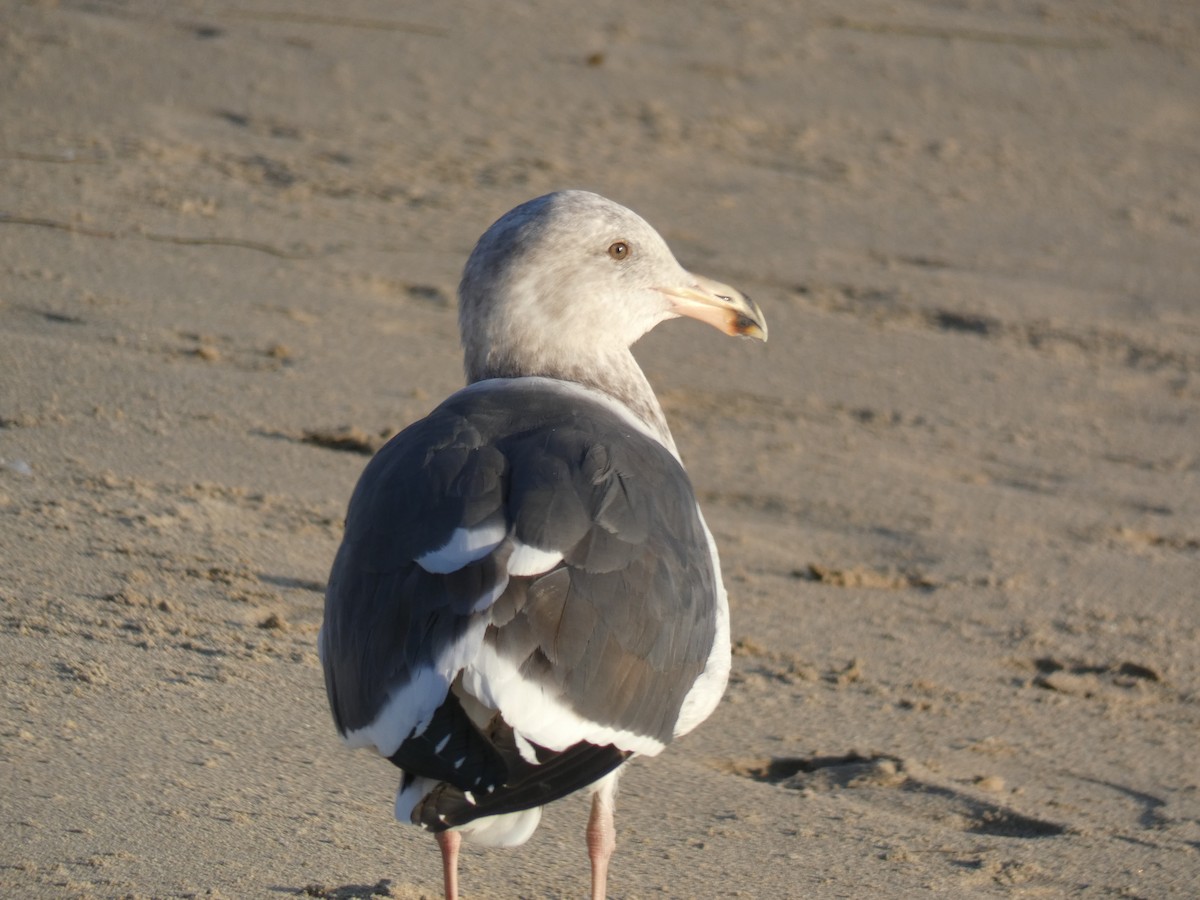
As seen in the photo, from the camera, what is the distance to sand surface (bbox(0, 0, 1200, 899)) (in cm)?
358

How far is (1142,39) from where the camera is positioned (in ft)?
33.6

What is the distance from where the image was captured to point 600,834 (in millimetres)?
3244

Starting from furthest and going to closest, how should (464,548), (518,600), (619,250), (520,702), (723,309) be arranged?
(723,309)
(619,250)
(464,548)
(518,600)
(520,702)

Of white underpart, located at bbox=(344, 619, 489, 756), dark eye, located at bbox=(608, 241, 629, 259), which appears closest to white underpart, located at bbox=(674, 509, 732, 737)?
white underpart, located at bbox=(344, 619, 489, 756)

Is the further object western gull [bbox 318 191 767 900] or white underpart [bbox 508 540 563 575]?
white underpart [bbox 508 540 563 575]

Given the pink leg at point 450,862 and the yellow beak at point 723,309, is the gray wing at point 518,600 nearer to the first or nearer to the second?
the pink leg at point 450,862

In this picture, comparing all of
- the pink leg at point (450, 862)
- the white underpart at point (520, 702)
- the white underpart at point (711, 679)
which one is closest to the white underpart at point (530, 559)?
the white underpart at point (520, 702)

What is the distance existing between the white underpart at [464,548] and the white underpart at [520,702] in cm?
21

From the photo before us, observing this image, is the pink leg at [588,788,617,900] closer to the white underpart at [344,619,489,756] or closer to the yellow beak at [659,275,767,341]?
the white underpart at [344,619,489,756]

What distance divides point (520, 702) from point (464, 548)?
32 cm

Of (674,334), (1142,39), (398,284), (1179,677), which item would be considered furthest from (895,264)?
(1142,39)

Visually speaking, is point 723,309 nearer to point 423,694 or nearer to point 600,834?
point 600,834

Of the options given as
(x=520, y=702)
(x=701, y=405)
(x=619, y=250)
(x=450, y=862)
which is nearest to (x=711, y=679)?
(x=450, y=862)

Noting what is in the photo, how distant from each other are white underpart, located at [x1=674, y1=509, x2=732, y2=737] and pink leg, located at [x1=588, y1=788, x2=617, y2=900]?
0.67 ft
